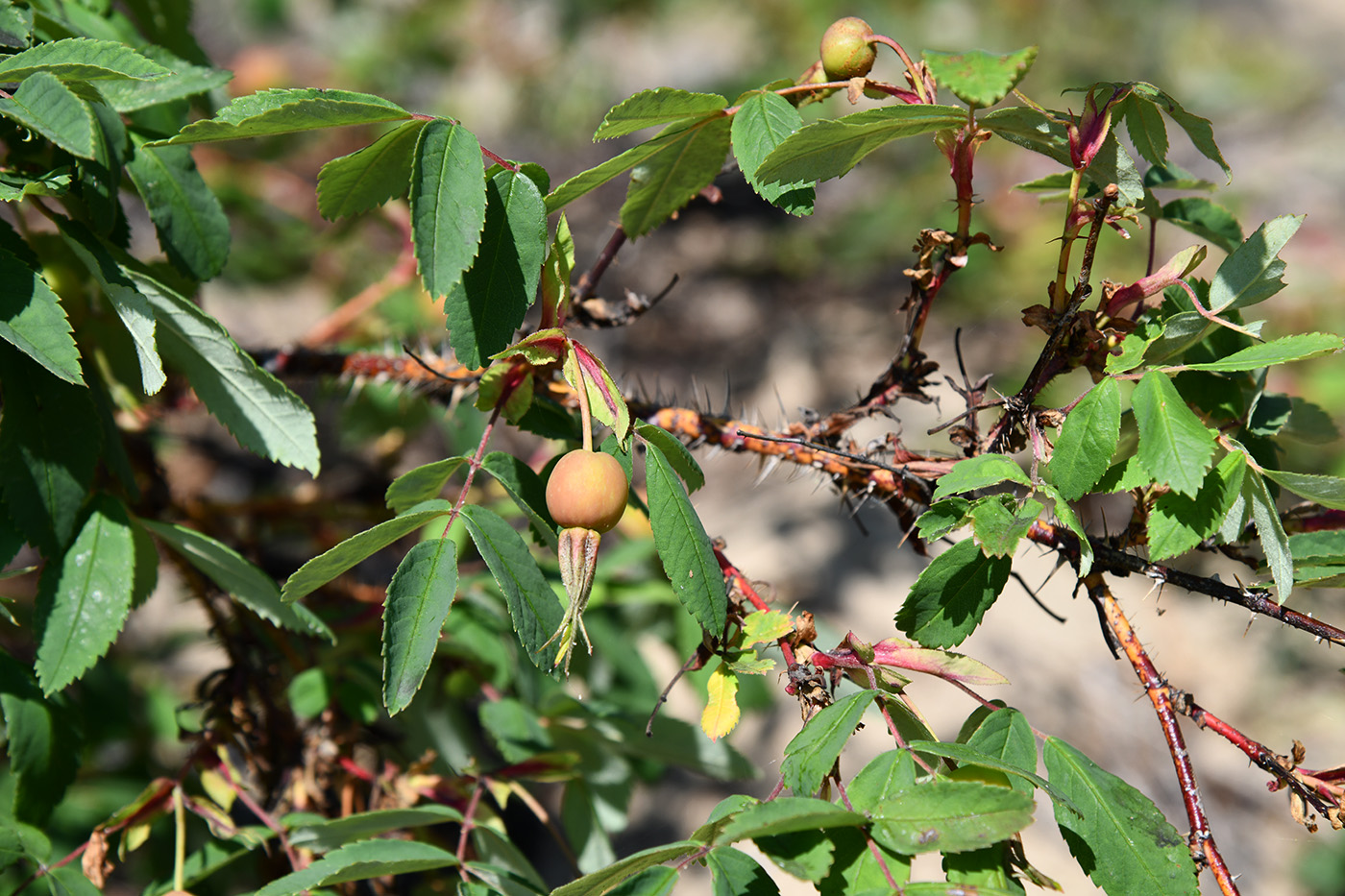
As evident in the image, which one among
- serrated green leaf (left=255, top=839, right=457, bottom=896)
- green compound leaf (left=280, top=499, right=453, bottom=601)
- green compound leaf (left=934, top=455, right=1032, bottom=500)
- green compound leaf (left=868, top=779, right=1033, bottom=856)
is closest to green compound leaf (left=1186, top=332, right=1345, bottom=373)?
green compound leaf (left=934, top=455, right=1032, bottom=500)

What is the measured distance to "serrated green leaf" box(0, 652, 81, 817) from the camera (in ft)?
3.35

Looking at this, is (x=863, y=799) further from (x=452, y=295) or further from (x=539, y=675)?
(x=539, y=675)

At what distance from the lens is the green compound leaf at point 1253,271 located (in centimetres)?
86

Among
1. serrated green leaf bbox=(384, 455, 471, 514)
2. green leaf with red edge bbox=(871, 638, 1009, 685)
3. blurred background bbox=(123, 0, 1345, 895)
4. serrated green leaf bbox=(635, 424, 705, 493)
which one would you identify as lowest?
blurred background bbox=(123, 0, 1345, 895)

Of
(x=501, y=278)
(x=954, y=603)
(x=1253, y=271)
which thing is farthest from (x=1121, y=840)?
(x=501, y=278)

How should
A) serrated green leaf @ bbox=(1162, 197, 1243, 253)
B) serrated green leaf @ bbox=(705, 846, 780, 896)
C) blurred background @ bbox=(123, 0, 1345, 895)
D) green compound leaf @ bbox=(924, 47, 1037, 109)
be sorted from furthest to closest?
1. blurred background @ bbox=(123, 0, 1345, 895)
2. serrated green leaf @ bbox=(1162, 197, 1243, 253)
3. serrated green leaf @ bbox=(705, 846, 780, 896)
4. green compound leaf @ bbox=(924, 47, 1037, 109)

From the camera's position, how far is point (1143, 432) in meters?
0.81

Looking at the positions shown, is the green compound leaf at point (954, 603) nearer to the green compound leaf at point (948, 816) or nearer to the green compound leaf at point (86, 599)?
the green compound leaf at point (948, 816)

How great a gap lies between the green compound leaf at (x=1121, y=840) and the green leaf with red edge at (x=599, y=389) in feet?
1.70

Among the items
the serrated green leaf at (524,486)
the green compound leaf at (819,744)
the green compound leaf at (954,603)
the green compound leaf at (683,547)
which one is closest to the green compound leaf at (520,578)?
the serrated green leaf at (524,486)

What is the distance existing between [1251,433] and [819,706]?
60 centimetres

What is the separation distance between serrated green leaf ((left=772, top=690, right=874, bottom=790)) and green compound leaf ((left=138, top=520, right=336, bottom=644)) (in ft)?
2.06

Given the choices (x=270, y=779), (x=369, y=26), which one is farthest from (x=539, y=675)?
(x=369, y=26)

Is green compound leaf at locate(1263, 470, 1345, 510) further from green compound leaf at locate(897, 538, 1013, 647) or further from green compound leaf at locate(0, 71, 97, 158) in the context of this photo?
green compound leaf at locate(0, 71, 97, 158)
